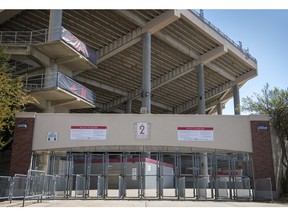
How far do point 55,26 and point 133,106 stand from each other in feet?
102

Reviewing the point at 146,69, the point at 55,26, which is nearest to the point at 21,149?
the point at 55,26

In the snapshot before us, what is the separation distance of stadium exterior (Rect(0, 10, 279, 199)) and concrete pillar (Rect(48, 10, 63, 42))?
10 cm

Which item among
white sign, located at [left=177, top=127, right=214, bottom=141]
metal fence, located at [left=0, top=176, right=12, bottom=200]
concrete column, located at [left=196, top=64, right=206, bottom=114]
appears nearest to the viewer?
metal fence, located at [left=0, top=176, right=12, bottom=200]

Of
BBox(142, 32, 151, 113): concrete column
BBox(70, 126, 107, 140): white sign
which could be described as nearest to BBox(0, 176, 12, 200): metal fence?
BBox(70, 126, 107, 140): white sign

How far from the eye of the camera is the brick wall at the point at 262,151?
774 inches

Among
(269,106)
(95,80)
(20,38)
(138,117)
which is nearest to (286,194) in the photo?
(269,106)

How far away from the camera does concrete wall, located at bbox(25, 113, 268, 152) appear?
20078 mm

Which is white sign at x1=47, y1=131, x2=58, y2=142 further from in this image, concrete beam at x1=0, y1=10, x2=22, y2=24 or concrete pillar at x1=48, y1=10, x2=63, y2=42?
concrete beam at x1=0, y1=10, x2=22, y2=24

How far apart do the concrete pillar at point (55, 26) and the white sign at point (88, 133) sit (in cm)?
1041

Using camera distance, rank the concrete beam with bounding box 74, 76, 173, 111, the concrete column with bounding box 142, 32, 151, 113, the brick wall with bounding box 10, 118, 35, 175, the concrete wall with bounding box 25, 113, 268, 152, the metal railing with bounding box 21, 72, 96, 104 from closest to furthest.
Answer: the brick wall with bounding box 10, 118, 35, 175, the concrete wall with bounding box 25, 113, 268, 152, the metal railing with bounding box 21, 72, 96, 104, the concrete column with bounding box 142, 32, 151, 113, the concrete beam with bounding box 74, 76, 173, 111

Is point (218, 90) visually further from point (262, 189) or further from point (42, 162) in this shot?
point (42, 162)

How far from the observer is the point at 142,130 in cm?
2019

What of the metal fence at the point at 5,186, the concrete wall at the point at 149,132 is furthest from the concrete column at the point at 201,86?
the metal fence at the point at 5,186

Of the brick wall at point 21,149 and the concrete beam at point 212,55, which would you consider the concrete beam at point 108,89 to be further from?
the brick wall at point 21,149
